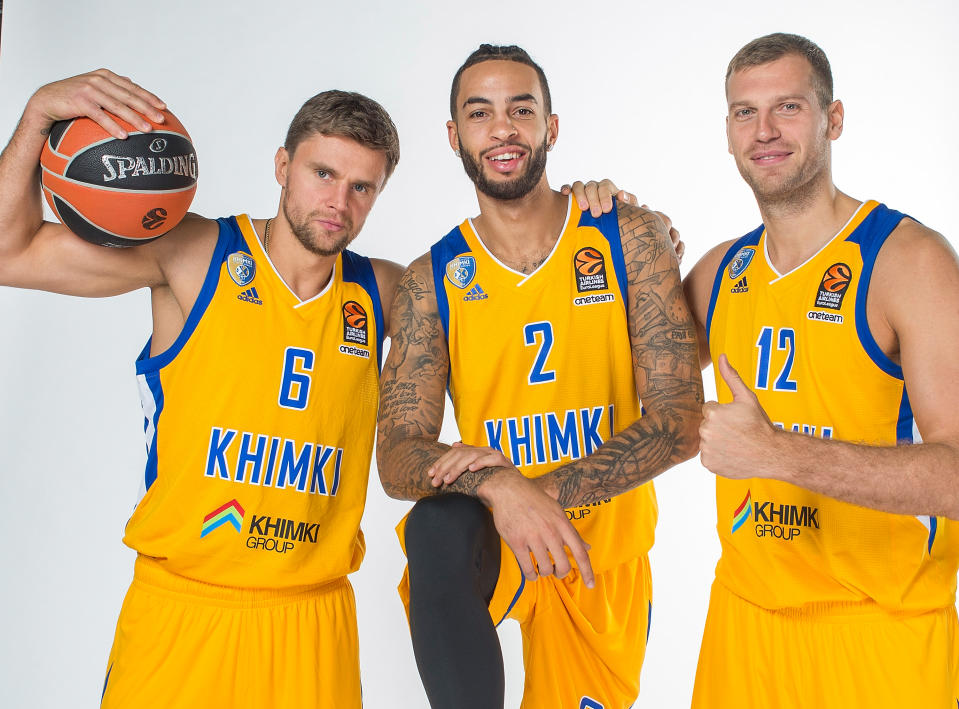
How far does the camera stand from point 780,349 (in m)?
2.96

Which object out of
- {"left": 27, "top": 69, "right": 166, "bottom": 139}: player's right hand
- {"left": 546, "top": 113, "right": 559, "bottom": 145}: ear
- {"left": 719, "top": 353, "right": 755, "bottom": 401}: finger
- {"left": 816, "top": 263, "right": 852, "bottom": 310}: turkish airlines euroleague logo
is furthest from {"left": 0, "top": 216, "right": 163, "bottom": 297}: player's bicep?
{"left": 816, "top": 263, "right": 852, "bottom": 310}: turkish airlines euroleague logo

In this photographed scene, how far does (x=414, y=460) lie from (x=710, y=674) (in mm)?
1220

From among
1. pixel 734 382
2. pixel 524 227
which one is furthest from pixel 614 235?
pixel 734 382

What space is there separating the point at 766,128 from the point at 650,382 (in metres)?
0.88

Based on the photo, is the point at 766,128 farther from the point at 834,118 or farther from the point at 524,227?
the point at 524,227

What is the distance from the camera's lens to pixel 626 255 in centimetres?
324

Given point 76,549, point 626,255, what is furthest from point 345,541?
point 76,549

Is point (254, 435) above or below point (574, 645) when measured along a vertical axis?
above

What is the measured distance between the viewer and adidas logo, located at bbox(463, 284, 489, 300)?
3.28 metres

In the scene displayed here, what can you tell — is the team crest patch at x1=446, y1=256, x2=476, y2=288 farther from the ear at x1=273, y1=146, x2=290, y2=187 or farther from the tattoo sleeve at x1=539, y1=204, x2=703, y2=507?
the ear at x1=273, y1=146, x2=290, y2=187

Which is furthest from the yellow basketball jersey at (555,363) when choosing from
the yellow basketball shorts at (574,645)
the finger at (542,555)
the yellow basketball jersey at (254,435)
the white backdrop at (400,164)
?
the white backdrop at (400,164)

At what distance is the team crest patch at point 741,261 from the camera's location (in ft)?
10.4

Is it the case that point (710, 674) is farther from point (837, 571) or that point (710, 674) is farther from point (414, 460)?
point (414, 460)

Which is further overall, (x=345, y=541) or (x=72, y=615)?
(x=72, y=615)
